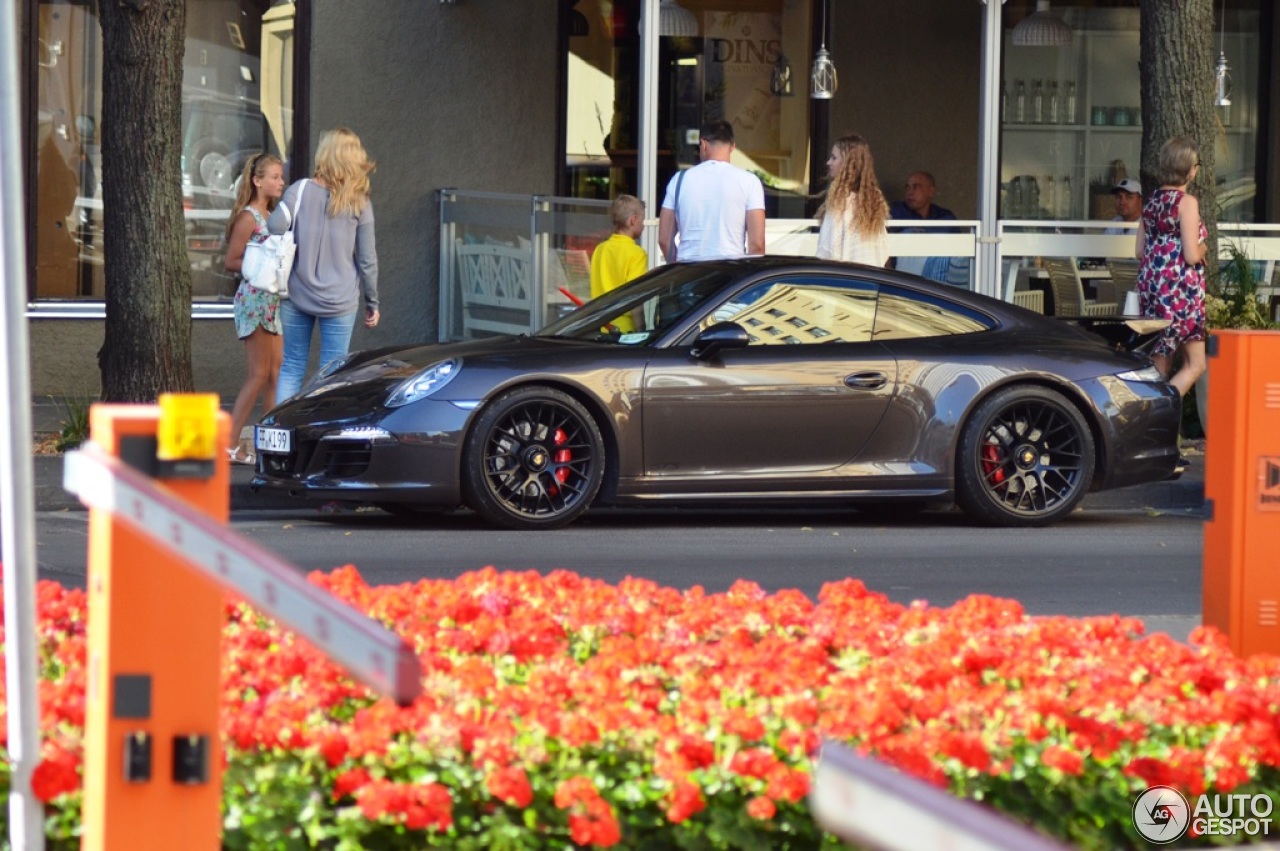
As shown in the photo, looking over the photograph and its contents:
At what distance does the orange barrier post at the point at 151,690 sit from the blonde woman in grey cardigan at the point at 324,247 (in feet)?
27.9

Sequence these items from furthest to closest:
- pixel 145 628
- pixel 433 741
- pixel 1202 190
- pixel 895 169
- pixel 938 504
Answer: pixel 895 169 < pixel 1202 190 < pixel 938 504 < pixel 433 741 < pixel 145 628

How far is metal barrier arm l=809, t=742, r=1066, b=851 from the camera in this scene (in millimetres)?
1658

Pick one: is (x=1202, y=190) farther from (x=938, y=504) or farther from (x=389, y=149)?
(x=389, y=149)

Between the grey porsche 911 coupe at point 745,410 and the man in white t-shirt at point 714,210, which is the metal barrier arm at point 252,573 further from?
the man in white t-shirt at point 714,210

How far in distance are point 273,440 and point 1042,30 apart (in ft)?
32.6

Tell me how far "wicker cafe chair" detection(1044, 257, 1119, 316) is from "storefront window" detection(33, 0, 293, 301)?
19.4ft

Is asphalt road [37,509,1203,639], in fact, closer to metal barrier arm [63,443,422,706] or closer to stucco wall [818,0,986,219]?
metal barrier arm [63,443,422,706]

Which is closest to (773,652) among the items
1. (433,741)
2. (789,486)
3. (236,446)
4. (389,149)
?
(433,741)

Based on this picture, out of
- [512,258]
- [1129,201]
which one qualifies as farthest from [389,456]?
[1129,201]

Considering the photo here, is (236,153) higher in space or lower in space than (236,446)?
higher

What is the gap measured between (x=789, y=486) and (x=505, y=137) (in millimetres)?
7324

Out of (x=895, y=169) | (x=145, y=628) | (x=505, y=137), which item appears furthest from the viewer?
(x=895, y=169)

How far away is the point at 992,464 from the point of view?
10.2m

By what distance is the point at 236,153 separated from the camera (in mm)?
15719
